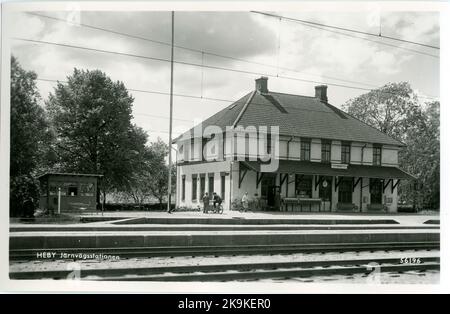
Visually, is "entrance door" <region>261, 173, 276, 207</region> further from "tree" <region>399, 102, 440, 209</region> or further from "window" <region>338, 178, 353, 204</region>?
"tree" <region>399, 102, 440, 209</region>

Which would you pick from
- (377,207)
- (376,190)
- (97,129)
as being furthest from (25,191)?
(376,190)

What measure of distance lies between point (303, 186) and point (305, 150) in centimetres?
170

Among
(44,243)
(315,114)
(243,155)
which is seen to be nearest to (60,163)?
(44,243)

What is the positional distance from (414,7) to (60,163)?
10.4 m

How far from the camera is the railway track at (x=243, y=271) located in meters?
7.66

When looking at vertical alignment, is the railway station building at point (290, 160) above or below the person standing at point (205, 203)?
above

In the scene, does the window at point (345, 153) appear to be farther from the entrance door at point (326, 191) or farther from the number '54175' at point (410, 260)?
the number '54175' at point (410, 260)

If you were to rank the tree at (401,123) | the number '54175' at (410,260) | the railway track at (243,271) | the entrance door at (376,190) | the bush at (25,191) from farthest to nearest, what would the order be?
the entrance door at (376,190) < the tree at (401,123) < the bush at (25,191) < the number '54175' at (410,260) < the railway track at (243,271)

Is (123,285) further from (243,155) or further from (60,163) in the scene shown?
(243,155)

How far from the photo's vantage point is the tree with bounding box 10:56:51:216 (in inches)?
350

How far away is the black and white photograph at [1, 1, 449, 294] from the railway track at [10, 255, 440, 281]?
0.08 ft

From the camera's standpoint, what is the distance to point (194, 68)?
471 inches

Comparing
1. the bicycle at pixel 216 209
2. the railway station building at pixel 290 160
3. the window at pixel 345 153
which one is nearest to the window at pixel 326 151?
the railway station building at pixel 290 160

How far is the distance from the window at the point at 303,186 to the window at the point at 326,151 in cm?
125
